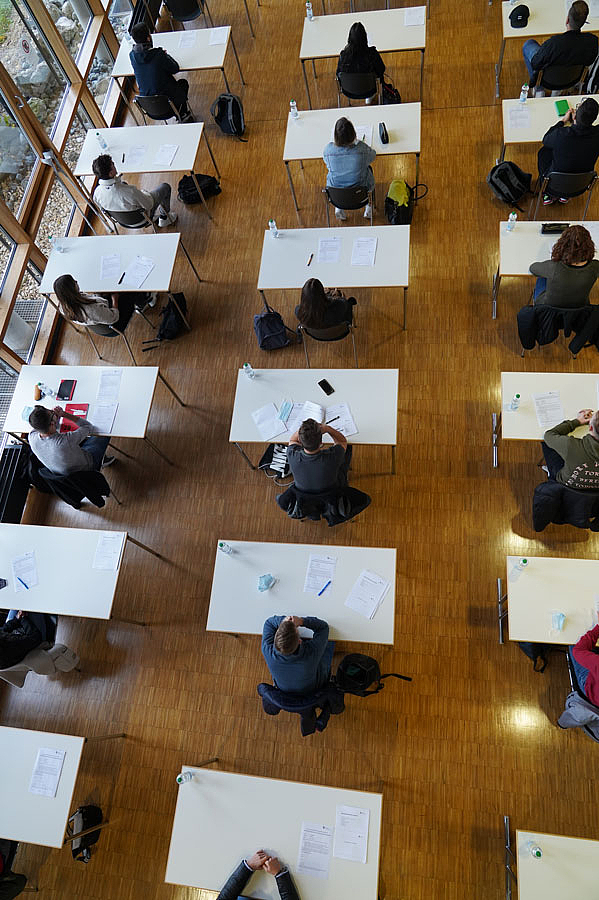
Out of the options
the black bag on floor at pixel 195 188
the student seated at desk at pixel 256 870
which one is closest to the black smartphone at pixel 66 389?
the black bag on floor at pixel 195 188

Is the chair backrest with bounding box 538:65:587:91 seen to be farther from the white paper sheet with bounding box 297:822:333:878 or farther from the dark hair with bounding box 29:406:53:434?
the white paper sheet with bounding box 297:822:333:878

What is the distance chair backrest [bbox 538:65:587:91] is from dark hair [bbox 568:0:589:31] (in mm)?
404

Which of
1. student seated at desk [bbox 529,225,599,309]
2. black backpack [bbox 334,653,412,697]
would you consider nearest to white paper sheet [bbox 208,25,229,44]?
student seated at desk [bbox 529,225,599,309]

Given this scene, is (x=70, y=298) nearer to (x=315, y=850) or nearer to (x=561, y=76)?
(x=315, y=850)

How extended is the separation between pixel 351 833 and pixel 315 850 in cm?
22

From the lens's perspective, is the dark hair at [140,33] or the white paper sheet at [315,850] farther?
the dark hair at [140,33]

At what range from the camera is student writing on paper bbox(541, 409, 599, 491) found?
3879 millimetres

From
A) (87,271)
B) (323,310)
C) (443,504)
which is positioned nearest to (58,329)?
(87,271)

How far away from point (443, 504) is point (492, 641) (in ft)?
3.55

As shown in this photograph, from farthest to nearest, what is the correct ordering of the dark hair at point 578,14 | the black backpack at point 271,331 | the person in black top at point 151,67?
the person in black top at point 151,67 < the black backpack at point 271,331 < the dark hair at point 578,14

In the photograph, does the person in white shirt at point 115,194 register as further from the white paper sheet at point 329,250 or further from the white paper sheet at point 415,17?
the white paper sheet at point 415,17

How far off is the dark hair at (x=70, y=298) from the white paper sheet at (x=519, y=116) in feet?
13.3

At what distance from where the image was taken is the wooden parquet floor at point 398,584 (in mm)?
4070

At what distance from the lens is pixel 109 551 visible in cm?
441
